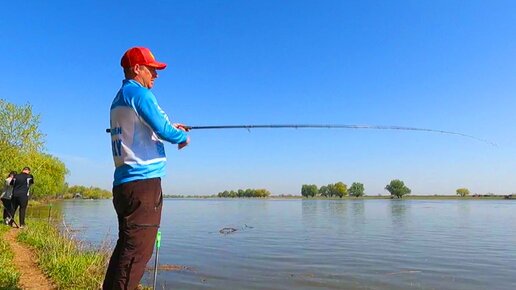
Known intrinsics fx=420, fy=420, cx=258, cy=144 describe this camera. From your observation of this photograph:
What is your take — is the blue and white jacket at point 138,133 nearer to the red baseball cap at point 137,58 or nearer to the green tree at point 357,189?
the red baseball cap at point 137,58

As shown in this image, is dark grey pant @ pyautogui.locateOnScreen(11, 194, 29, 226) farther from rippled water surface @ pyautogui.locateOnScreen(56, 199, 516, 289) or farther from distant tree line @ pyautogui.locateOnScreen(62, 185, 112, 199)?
distant tree line @ pyautogui.locateOnScreen(62, 185, 112, 199)

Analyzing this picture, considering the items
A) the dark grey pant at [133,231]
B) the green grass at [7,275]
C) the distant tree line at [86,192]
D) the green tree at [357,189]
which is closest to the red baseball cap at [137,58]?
the dark grey pant at [133,231]

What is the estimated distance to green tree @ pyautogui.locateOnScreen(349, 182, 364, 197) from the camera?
191 metres

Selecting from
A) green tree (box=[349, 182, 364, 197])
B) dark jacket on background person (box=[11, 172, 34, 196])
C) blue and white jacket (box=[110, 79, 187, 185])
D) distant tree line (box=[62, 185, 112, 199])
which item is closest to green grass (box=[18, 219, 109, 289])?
blue and white jacket (box=[110, 79, 187, 185])

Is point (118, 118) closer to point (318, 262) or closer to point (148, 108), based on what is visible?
point (148, 108)

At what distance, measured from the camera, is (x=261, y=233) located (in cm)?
2555

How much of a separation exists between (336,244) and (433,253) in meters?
4.47

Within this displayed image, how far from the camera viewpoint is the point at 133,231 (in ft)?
11.6

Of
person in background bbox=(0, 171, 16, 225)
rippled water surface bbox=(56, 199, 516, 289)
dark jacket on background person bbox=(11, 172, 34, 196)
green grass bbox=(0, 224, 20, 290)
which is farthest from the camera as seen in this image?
person in background bbox=(0, 171, 16, 225)

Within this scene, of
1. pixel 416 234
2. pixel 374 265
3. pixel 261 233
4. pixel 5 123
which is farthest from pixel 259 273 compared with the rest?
pixel 5 123

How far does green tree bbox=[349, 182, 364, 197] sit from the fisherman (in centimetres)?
19434

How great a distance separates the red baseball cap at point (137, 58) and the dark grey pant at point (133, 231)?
108cm

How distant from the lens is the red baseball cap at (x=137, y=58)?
385 cm

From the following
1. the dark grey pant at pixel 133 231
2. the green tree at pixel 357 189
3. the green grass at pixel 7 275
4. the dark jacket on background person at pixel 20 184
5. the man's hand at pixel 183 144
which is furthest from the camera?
the green tree at pixel 357 189
